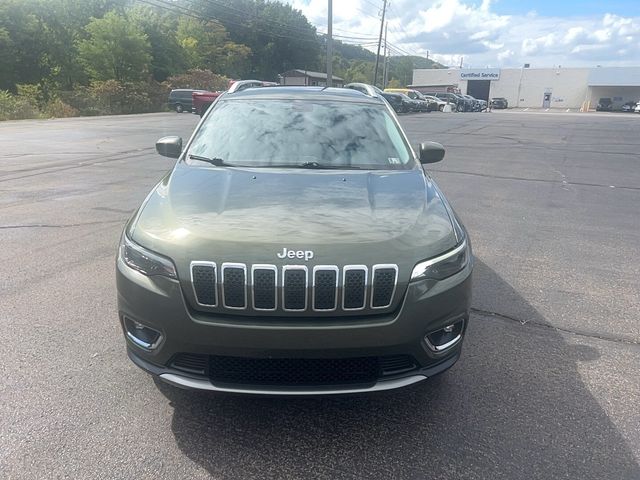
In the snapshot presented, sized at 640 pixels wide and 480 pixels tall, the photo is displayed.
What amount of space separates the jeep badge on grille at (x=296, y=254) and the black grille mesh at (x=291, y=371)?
500 mm

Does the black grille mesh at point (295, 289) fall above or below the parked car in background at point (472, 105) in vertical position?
above

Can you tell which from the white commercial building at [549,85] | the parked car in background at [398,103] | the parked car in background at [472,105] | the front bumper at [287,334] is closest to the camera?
the front bumper at [287,334]

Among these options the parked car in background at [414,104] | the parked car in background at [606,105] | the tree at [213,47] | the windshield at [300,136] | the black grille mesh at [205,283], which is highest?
the tree at [213,47]

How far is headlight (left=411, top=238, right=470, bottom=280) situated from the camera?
99.9 inches

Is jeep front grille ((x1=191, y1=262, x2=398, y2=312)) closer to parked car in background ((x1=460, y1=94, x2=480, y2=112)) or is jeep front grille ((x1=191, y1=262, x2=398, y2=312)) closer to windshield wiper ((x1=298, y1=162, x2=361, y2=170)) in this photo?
windshield wiper ((x1=298, y1=162, x2=361, y2=170))

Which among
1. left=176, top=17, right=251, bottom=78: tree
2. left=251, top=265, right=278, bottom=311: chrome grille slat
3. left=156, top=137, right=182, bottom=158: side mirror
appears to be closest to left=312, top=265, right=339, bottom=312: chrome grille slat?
left=251, top=265, right=278, bottom=311: chrome grille slat

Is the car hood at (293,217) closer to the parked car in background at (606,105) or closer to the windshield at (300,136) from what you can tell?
the windshield at (300,136)

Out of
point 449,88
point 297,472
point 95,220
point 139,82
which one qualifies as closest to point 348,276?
point 297,472

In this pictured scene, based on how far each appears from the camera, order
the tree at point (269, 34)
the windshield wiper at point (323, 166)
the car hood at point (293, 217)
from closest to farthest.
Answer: the car hood at point (293, 217)
the windshield wiper at point (323, 166)
the tree at point (269, 34)

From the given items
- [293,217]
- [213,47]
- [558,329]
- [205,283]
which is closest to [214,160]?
[293,217]

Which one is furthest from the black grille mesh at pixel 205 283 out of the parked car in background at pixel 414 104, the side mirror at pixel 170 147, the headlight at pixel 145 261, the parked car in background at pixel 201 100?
the parked car in background at pixel 414 104

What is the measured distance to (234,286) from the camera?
2410mm

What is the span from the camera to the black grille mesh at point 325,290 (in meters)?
2.40

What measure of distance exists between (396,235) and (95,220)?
545cm
